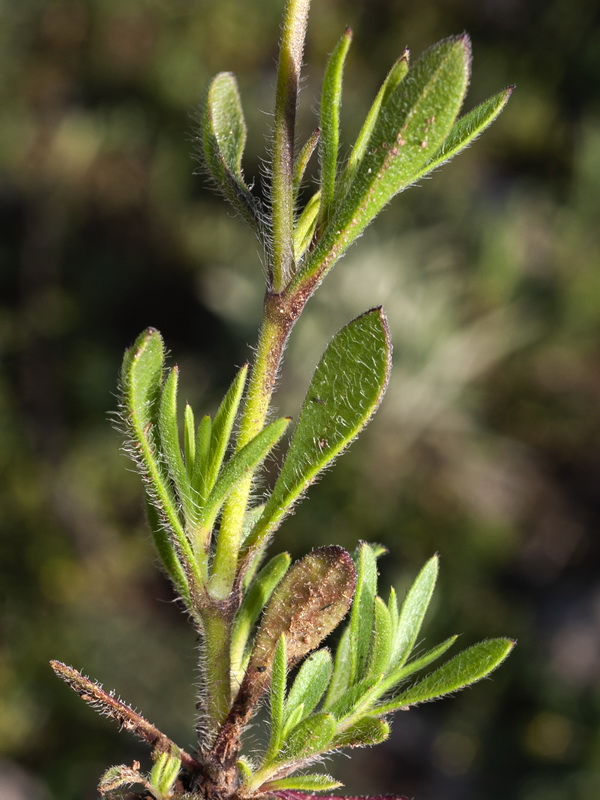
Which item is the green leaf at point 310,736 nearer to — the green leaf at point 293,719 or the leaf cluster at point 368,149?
the green leaf at point 293,719

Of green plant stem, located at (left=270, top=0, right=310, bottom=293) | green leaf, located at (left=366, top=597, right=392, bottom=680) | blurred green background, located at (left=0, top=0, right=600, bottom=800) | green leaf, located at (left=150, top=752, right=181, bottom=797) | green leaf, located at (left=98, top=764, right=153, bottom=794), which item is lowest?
blurred green background, located at (left=0, top=0, right=600, bottom=800)

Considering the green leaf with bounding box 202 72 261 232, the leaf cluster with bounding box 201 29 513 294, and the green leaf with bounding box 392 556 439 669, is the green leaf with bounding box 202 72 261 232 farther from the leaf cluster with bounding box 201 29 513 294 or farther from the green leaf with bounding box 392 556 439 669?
the green leaf with bounding box 392 556 439 669

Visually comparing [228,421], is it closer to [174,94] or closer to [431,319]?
[431,319]

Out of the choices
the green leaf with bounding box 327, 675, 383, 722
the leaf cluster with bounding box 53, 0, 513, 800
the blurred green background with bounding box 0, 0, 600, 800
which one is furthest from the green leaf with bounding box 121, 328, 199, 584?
the blurred green background with bounding box 0, 0, 600, 800

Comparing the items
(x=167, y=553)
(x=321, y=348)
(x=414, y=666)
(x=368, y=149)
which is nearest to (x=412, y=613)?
(x=414, y=666)

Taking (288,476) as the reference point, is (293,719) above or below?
below

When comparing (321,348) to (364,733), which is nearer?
(364,733)

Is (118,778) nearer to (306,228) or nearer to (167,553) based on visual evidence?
(167,553)
